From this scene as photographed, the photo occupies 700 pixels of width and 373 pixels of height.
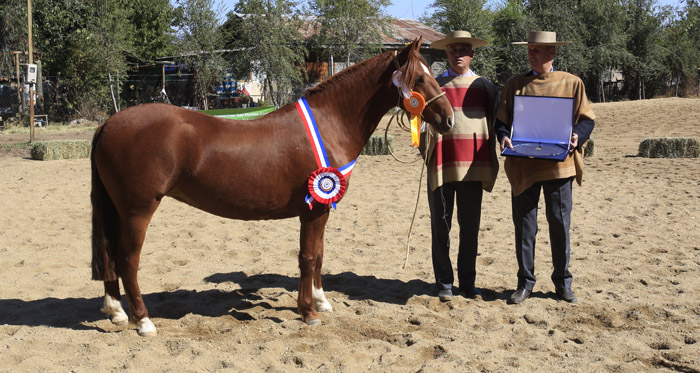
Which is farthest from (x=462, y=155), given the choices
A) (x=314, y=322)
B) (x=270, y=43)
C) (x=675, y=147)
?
(x=270, y=43)

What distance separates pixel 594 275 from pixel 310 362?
9.68 feet

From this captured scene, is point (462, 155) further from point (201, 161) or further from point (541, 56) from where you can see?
point (201, 161)

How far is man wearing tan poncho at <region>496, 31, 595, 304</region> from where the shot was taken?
456 centimetres

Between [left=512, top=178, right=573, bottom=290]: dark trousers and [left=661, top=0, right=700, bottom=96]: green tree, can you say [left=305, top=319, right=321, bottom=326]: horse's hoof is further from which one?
[left=661, top=0, right=700, bottom=96]: green tree

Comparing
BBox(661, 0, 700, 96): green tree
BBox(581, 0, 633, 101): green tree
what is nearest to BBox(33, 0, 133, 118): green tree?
BBox(581, 0, 633, 101): green tree

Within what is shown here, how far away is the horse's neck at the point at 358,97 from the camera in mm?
4379

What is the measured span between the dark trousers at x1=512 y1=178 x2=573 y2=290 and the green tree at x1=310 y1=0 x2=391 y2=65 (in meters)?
20.5

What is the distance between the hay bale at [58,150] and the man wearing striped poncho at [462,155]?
11135 millimetres

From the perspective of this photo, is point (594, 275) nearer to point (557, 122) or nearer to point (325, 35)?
point (557, 122)

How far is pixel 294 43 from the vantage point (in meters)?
25.0

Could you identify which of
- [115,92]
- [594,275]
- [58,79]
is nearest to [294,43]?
[115,92]

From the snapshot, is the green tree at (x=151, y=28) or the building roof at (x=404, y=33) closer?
the building roof at (x=404, y=33)

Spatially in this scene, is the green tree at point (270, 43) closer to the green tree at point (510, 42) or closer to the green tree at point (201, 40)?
the green tree at point (201, 40)

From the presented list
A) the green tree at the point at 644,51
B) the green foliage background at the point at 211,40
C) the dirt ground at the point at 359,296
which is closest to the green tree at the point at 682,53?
the green tree at the point at 644,51
